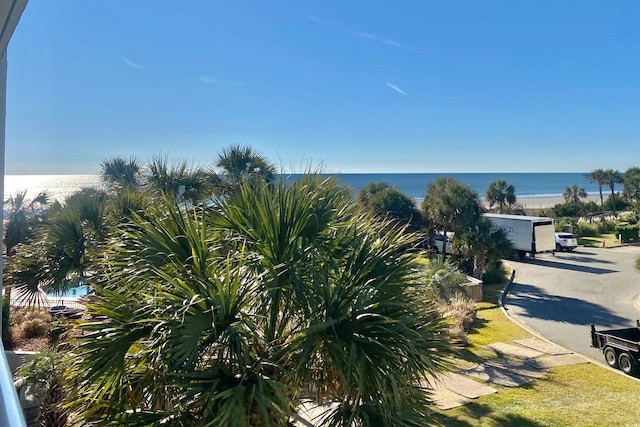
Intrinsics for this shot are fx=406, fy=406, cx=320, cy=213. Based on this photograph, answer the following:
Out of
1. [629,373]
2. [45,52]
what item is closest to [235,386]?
[45,52]

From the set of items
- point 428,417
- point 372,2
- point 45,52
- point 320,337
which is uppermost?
point 372,2

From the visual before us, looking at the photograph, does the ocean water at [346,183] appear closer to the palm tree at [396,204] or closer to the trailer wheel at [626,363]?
the palm tree at [396,204]

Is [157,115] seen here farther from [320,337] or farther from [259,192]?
[320,337]

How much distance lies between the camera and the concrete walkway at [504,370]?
821 centimetres

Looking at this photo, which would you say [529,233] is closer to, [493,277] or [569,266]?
[569,266]

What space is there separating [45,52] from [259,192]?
4.81 metres

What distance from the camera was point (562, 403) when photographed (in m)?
7.76

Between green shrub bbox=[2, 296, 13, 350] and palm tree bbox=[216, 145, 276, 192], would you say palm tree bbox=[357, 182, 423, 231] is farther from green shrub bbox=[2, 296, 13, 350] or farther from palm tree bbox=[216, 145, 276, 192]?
green shrub bbox=[2, 296, 13, 350]

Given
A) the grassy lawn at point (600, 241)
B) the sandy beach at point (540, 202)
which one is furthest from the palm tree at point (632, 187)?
the sandy beach at point (540, 202)

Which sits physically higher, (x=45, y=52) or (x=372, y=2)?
(x=372, y=2)

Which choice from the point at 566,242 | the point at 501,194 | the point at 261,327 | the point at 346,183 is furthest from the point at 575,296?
the point at 501,194

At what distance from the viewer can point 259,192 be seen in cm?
421

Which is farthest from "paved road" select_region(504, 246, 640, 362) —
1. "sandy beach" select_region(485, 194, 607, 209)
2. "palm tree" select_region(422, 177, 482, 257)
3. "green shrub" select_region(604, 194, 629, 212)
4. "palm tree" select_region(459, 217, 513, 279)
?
"sandy beach" select_region(485, 194, 607, 209)

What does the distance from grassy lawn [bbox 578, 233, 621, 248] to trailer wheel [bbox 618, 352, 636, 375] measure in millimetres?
27456
